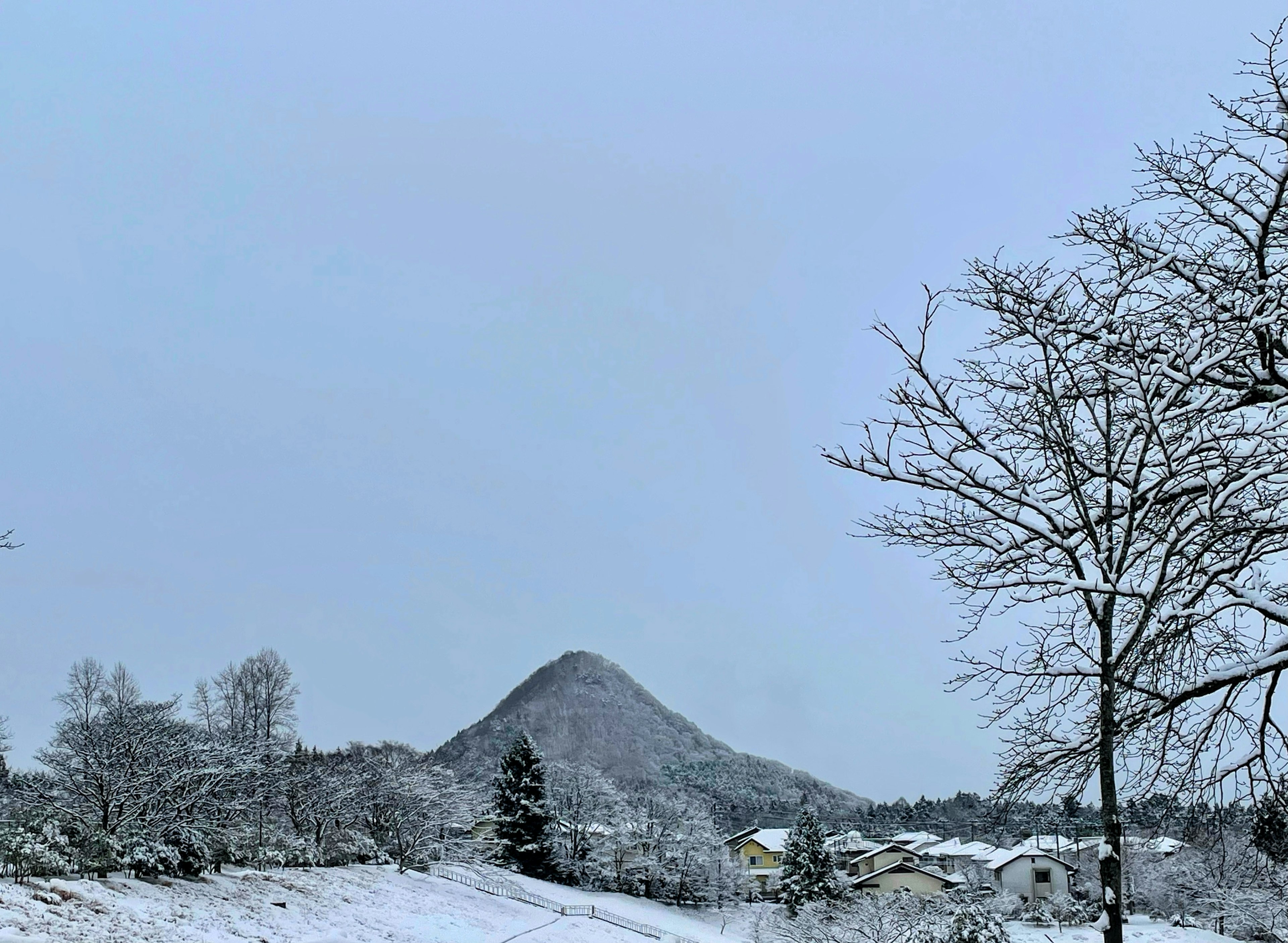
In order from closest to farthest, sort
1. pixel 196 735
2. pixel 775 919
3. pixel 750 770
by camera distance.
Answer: pixel 196 735
pixel 775 919
pixel 750 770

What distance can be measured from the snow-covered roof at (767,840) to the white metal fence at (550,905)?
2593 cm

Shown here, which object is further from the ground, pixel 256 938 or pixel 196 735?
pixel 196 735

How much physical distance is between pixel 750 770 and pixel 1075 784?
454 feet

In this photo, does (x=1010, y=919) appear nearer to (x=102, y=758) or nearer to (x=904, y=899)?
(x=904, y=899)

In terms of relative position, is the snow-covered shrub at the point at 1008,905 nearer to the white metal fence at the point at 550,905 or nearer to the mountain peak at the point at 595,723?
the white metal fence at the point at 550,905

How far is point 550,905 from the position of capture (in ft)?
137

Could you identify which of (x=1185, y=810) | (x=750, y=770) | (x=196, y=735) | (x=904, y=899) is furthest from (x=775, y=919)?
(x=750, y=770)

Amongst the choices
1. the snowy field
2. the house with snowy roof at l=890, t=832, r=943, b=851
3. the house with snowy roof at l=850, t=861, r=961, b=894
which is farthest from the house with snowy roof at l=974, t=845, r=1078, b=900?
the house with snowy roof at l=890, t=832, r=943, b=851

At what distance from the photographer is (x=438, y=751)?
114 m

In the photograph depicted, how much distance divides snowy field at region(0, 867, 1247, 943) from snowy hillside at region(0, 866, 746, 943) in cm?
5

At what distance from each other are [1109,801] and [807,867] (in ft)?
150

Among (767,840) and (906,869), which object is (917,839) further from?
(906,869)

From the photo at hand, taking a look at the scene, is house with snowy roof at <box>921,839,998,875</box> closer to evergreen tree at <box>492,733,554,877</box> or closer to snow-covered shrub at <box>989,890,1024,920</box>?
snow-covered shrub at <box>989,890,1024,920</box>

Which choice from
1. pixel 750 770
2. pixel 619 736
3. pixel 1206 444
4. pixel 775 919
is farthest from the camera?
pixel 619 736
